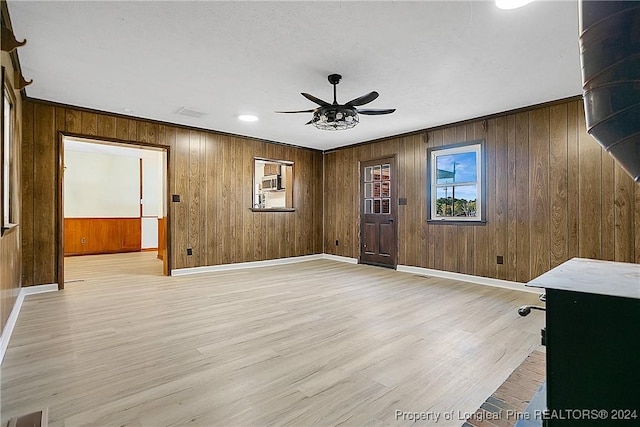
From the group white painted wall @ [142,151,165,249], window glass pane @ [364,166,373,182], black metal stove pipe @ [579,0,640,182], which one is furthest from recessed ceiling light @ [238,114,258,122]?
white painted wall @ [142,151,165,249]

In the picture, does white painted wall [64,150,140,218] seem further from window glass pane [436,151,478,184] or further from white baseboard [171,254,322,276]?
window glass pane [436,151,478,184]

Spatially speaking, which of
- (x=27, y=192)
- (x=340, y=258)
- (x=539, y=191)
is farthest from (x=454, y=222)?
(x=27, y=192)

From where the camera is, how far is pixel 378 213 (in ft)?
19.2

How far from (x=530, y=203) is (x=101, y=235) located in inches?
335

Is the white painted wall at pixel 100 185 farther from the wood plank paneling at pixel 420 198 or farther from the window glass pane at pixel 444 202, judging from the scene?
the window glass pane at pixel 444 202

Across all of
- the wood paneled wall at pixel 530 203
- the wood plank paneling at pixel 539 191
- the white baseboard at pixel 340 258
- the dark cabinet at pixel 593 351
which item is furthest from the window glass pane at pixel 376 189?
the dark cabinet at pixel 593 351

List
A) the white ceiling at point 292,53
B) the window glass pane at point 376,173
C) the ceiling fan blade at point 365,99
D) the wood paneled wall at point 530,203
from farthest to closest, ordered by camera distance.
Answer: the window glass pane at point 376,173, the wood paneled wall at point 530,203, the ceiling fan blade at point 365,99, the white ceiling at point 292,53

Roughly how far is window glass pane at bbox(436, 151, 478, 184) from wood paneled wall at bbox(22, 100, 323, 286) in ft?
8.77

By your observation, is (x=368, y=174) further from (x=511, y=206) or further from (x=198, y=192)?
(x=198, y=192)

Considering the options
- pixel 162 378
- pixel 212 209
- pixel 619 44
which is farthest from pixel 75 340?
pixel 619 44

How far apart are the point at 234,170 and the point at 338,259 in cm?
270

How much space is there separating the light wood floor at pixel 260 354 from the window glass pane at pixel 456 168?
168cm

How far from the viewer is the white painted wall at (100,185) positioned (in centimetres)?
726

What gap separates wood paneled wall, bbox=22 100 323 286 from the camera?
386 centimetres
